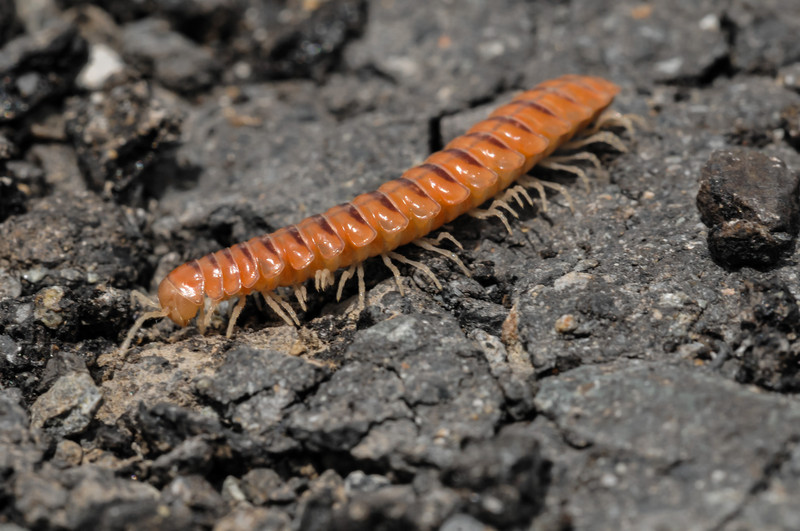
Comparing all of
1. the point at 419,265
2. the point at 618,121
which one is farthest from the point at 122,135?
the point at 618,121

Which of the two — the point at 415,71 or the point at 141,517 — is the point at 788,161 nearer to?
the point at 415,71

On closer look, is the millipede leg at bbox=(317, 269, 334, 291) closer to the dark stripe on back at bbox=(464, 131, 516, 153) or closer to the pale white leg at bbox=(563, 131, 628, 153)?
the dark stripe on back at bbox=(464, 131, 516, 153)

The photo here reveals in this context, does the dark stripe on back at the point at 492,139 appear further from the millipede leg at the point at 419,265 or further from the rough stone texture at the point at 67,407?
the rough stone texture at the point at 67,407

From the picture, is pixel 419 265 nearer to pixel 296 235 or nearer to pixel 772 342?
pixel 296 235

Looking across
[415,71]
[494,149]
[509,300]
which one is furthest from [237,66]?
[509,300]

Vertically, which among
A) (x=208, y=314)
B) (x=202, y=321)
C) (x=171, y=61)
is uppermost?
(x=171, y=61)

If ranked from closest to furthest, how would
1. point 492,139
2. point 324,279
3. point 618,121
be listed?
point 324,279, point 492,139, point 618,121
